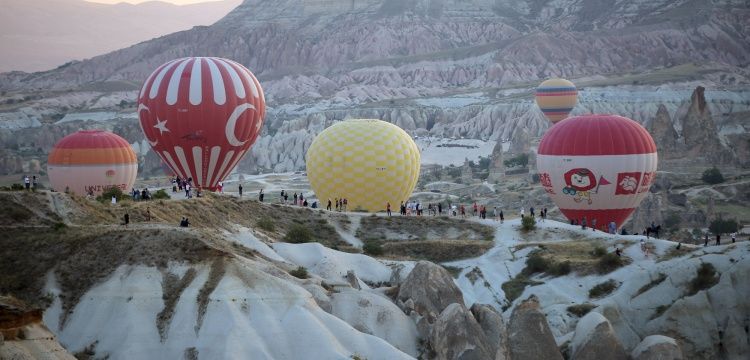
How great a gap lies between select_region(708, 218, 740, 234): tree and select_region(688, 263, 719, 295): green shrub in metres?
25.6

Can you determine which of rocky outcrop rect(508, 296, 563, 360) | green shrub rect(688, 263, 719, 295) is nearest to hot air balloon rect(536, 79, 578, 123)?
green shrub rect(688, 263, 719, 295)

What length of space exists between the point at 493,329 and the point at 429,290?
93.6 inches

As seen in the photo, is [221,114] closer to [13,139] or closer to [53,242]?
[53,242]

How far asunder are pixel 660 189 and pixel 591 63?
113152 millimetres

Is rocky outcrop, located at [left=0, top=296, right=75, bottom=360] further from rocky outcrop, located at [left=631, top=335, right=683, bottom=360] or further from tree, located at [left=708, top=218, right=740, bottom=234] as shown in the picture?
tree, located at [left=708, top=218, right=740, bottom=234]

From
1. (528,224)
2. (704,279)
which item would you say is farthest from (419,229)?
(704,279)

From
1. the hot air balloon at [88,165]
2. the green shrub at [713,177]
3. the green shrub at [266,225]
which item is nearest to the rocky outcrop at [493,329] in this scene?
the green shrub at [266,225]

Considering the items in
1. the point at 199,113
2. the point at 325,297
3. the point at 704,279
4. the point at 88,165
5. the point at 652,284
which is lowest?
the point at 652,284

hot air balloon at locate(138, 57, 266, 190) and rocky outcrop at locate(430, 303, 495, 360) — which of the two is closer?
rocky outcrop at locate(430, 303, 495, 360)

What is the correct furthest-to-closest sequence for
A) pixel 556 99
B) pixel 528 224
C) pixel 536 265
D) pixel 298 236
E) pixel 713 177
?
1. pixel 556 99
2. pixel 713 177
3. pixel 528 224
4. pixel 298 236
5. pixel 536 265

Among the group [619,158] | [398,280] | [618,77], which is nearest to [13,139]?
[618,77]

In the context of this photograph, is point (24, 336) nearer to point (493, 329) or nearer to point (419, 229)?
point (493, 329)

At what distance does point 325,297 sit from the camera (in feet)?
94.2

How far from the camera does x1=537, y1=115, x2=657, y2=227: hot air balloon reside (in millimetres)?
46906
